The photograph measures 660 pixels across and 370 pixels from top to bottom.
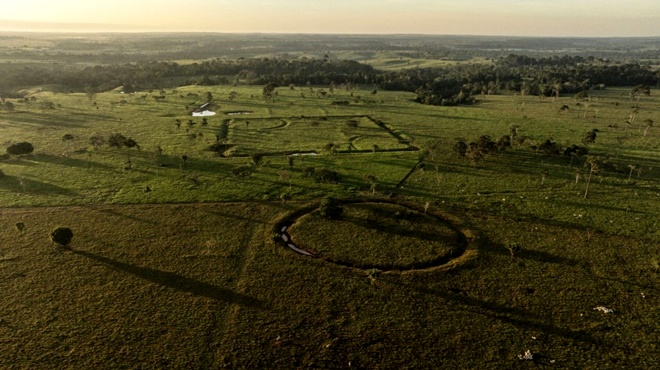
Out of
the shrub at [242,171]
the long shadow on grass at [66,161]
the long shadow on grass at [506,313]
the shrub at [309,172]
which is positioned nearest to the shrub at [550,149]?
the shrub at [309,172]

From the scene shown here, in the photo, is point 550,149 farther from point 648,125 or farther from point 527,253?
point 648,125

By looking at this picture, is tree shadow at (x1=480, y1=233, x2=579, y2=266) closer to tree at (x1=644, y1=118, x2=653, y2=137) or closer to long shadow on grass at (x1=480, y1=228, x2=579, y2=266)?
long shadow on grass at (x1=480, y1=228, x2=579, y2=266)

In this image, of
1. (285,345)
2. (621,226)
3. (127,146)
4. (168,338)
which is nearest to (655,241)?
(621,226)

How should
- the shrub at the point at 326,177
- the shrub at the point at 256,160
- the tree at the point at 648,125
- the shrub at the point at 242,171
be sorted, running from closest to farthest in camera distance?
1. the shrub at the point at 326,177
2. the shrub at the point at 242,171
3. the shrub at the point at 256,160
4. the tree at the point at 648,125

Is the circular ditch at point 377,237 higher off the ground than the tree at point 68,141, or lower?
lower

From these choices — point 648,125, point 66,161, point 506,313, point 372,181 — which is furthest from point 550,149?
point 66,161

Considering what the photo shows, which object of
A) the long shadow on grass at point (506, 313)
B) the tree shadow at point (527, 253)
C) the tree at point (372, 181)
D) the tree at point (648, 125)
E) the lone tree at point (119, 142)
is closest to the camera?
the long shadow on grass at point (506, 313)

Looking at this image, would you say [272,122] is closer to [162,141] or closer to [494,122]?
[162,141]

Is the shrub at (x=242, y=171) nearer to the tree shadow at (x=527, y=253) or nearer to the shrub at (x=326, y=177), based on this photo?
the shrub at (x=326, y=177)
